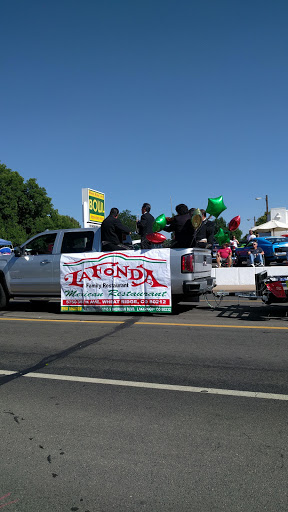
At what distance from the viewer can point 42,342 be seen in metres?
6.48

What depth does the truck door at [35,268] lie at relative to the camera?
9.65 metres

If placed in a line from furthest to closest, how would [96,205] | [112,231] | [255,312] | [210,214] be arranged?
[96,205]
[210,214]
[112,231]
[255,312]

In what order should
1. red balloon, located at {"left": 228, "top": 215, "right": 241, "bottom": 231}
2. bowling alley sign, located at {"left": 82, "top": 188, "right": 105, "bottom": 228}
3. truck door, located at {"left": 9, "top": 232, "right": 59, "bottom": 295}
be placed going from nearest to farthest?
red balloon, located at {"left": 228, "top": 215, "right": 241, "bottom": 231}
truck door, located at {"left": 9, "top": 232, "right": 59, "bottom": 295}
bowling alley sign, located at {"left": 82, "top": 188, "right": 105, "bottom": 228}

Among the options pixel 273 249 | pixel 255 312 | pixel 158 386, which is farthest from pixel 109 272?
pixel 273 249

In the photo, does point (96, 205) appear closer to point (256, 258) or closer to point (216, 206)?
point (256, 258)

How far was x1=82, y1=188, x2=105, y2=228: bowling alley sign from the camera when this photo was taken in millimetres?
21516

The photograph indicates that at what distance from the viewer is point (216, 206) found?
927 centimetres

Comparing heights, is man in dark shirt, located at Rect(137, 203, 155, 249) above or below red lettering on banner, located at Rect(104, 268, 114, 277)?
above

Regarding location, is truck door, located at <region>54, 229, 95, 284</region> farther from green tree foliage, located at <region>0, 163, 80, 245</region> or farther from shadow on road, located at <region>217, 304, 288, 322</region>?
green tree foliage, located at <region>0, 163, 80, 245</region>

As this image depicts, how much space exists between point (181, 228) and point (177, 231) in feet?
0.39

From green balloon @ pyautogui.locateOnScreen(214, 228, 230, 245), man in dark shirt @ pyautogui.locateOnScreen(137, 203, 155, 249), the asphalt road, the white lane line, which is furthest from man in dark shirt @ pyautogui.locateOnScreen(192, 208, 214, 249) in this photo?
the white lane line

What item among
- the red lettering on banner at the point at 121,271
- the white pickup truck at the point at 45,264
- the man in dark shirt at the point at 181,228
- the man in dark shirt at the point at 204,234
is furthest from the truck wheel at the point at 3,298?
the man in dark shirt at the point at 204,234

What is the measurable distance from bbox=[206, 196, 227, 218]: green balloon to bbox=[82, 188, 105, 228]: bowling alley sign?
12.6 metres

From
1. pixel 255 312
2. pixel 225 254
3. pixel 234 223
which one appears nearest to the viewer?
pixel 255 312
